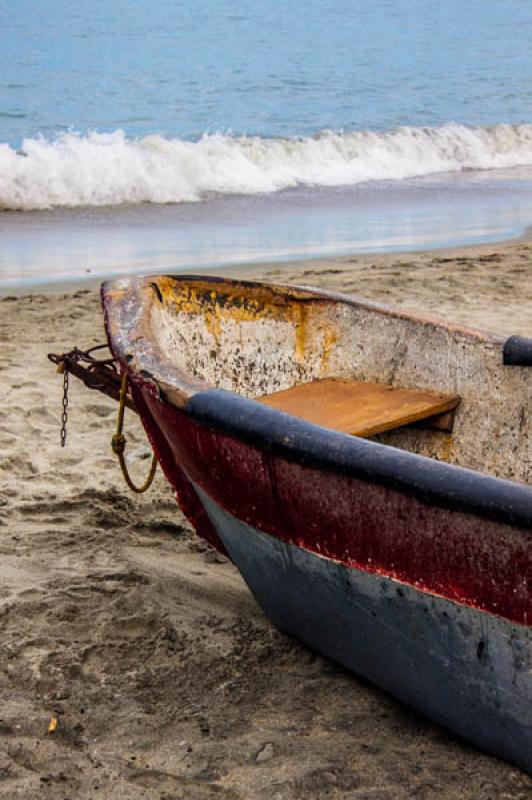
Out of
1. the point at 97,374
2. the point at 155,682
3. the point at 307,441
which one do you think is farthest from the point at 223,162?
the point at 307,441

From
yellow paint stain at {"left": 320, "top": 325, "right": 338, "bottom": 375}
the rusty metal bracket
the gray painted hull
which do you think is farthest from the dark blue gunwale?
yellow paint stain at {"left": 320, "top": 325, "right": 338, "bottom": 375}

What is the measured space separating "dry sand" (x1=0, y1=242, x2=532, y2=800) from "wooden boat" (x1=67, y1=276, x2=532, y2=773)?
13 cm

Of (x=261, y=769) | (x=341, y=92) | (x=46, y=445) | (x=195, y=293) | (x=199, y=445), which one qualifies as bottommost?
(x=261, y=769)

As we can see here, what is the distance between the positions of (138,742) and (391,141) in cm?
1663

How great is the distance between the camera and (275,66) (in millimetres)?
30375

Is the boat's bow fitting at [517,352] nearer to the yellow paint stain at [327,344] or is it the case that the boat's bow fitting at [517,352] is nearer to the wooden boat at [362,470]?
the wooden boat at [362,470]

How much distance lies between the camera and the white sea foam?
13164 mm

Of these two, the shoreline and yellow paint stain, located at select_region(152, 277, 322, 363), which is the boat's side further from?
the shoreline

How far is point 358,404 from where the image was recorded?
3754mm

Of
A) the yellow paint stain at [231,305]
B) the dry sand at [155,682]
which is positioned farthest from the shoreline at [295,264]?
the dry sand at [155,682]

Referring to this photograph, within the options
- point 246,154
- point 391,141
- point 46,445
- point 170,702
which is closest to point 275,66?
point 391,141

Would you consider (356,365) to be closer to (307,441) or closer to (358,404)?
(358,404)

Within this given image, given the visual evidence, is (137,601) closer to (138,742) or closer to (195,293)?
(138,742)

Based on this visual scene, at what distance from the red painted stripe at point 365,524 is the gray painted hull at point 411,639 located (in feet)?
0.20
